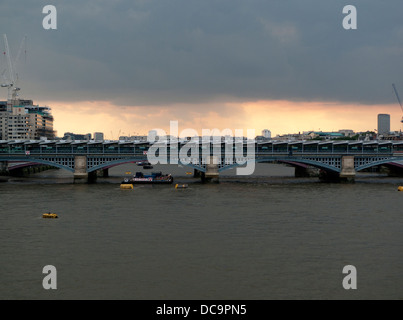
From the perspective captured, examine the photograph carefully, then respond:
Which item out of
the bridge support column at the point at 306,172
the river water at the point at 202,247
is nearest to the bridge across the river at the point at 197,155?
the bridge support column at the point at 306,172

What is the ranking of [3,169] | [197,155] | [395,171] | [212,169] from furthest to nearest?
[395,171] < [3,169] < [197,155] < [212,169]

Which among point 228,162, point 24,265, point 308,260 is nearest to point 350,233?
point 308,260

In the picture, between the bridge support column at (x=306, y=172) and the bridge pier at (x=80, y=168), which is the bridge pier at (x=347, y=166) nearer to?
the bridge support column at (x=306, y=172)

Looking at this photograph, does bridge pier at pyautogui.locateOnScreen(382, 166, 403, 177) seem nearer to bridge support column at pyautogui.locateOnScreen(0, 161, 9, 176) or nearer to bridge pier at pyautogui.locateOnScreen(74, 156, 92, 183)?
bridge pier at pyautogui.locateOnScreen(74, 156, 92, 183)

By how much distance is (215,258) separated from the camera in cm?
3878

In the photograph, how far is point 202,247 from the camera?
42.3 m

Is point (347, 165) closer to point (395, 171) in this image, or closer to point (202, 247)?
point (395, 171)

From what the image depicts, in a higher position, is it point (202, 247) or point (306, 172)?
point (306, 172)

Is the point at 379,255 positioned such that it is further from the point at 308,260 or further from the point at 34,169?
the point at 34,169

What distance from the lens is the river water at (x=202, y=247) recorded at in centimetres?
3191

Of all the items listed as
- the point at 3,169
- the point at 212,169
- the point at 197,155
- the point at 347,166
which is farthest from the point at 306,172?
the point at 3,169

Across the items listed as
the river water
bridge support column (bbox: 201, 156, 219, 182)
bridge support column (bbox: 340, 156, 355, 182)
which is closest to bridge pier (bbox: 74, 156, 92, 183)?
bridge support column (bbox: 201, 156, 219, 182)

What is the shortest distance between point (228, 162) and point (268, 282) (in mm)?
72220

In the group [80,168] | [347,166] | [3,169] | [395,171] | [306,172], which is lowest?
[306,172]
